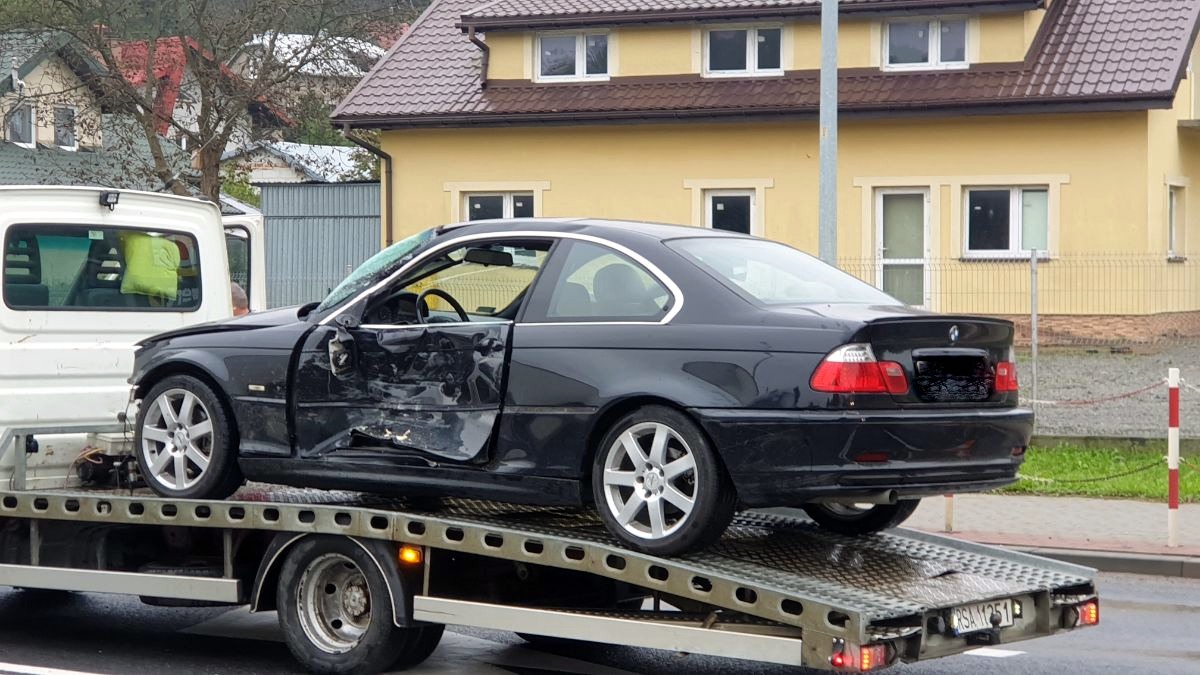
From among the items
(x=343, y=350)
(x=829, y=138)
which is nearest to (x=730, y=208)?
(x=829, y=138)

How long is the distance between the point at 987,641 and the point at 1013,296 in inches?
846

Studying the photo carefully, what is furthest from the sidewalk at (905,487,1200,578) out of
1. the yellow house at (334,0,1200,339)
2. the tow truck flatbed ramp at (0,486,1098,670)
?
the yellow house at (334,0,1200,339)

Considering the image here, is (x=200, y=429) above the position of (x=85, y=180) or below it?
below

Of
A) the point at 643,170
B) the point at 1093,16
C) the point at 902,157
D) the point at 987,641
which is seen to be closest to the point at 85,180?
the point at 643,170

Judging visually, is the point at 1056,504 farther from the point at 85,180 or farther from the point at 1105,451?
the point at 85,180

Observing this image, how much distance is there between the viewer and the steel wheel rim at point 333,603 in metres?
7.82

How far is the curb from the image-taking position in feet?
38.2

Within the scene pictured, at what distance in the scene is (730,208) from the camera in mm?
30594

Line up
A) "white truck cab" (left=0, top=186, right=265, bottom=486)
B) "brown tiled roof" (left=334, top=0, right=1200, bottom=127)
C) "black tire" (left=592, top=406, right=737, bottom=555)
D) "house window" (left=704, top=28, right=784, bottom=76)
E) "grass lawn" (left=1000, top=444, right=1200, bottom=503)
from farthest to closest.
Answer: "house window" (left=704, top=28, right=784, bottom=76), "brown tiled roof" (left=334, top=0, right=1200, bottom=127), "grass lawn" (left=1000, top=444, right=1200, bottom=503), "white truck cab" (left=0, top=186, right=265, bottom=486), "black tire" (left=592, top=406, right=737, bottom=555)

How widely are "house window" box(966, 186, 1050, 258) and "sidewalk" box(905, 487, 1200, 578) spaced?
1367 cm

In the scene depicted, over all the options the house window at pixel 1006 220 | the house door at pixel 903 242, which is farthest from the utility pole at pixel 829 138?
the house window at pixel 1006 220

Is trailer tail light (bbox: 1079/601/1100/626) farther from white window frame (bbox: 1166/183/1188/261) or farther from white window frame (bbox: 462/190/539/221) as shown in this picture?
white window frame (bbox: 462/190/539/221)

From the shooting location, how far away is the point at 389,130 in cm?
3266

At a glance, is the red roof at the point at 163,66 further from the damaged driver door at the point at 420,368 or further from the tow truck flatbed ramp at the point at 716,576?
the tow truck flatbed ramp at the point at 716,576
